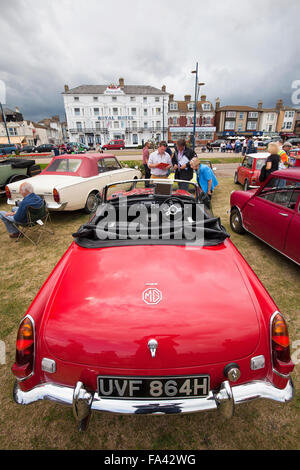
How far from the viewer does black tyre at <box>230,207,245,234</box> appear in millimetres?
5223

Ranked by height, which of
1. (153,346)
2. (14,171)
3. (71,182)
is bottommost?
(153,346)

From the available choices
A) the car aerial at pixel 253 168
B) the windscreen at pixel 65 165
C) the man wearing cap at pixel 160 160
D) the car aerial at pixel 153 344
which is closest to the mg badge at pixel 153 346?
the car aerial at pixel 153 344

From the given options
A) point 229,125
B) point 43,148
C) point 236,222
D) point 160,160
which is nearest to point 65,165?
point 160,160

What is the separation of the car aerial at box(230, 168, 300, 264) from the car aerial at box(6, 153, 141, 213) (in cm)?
389

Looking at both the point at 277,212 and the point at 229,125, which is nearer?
the point at 277,212

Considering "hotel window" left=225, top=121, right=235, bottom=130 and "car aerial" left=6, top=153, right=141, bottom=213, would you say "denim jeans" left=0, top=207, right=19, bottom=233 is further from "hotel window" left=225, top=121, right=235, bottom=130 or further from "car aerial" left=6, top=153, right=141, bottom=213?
"hotel window" left=225, top=121, right=235, bottom=130

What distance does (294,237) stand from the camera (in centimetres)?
346

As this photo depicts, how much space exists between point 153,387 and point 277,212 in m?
3.55

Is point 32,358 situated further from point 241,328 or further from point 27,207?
point 27,207

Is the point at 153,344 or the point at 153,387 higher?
the point at 153,344

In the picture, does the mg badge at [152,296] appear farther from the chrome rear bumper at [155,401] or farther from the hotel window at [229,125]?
the hotel window at [229,125]

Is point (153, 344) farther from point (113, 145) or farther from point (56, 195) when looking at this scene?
point (113, 145)

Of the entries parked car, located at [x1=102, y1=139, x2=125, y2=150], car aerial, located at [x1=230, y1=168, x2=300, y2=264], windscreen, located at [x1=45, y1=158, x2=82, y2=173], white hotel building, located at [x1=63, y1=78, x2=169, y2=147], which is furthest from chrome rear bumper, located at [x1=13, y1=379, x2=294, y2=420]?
white hotel building, located at [x1=63, y1=78, x2=169, y2=147]

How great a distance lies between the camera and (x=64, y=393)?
144cm
